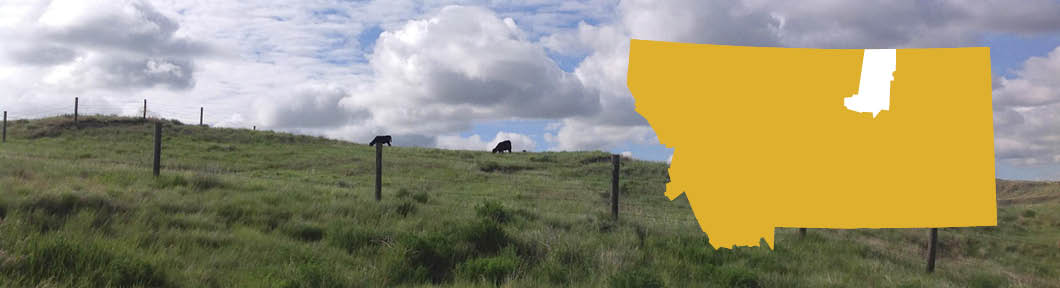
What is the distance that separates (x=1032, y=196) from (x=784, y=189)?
3028cm

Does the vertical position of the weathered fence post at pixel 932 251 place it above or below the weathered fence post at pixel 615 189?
below

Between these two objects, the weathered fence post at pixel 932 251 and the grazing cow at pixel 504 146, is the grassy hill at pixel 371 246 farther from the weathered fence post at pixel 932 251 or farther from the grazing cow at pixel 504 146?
the grazing cow at pixel 504 146

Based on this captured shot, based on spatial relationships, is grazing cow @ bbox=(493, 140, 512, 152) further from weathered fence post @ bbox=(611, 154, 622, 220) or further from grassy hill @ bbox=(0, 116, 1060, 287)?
weathered fence post @ bbox=(611, 154, 622, 220)

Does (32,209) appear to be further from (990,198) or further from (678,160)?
(990,198)

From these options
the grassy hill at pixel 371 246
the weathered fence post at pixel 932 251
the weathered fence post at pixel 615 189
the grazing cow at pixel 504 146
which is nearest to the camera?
the grassy hill at pixel 371 246

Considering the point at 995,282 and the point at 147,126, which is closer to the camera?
the point at 995,282

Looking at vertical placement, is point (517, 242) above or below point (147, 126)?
below

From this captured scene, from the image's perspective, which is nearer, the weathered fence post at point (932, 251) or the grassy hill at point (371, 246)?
the grassy hill at point (371, 246)

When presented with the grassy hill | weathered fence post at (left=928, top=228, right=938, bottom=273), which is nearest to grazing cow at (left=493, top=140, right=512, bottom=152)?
the grassy hill

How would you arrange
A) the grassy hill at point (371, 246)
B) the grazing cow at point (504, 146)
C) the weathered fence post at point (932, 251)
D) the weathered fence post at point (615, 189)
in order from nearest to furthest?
the grassy hill at point (371, 246), the weathered fence post at point (932, 251), the weathered fence post at point (615, 189), the grazing cow at point (504, 146)

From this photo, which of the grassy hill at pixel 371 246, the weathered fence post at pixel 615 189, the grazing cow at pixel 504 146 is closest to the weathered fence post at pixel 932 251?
the grassy hill at pixel 371 246

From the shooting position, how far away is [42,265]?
5.52 meters

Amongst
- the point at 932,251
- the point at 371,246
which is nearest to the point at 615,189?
the point at 371,246

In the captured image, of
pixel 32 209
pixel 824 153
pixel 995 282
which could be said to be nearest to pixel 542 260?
pixel 824 153
